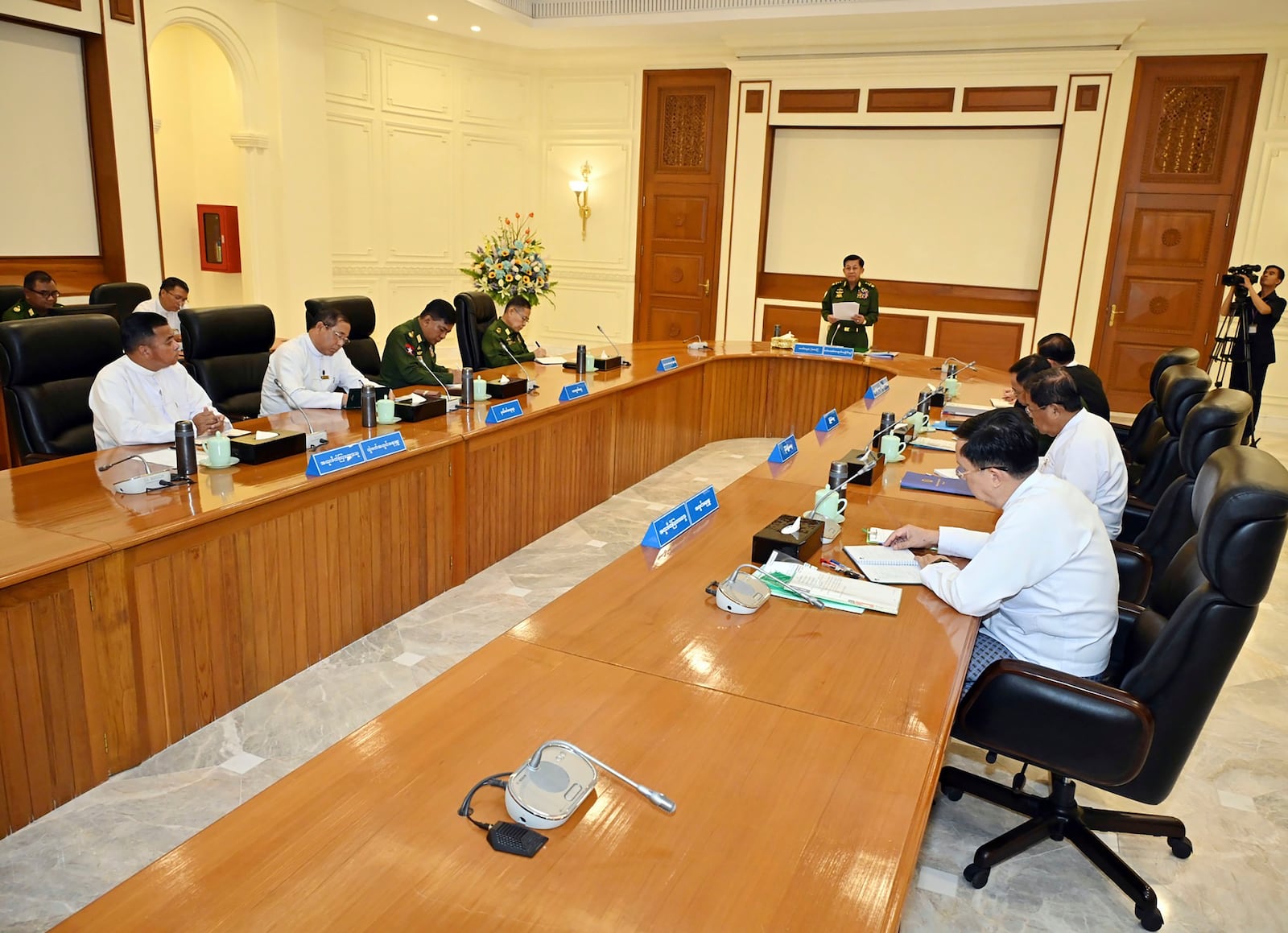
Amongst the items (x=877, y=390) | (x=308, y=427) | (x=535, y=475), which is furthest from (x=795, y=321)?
(x=308, y=427)

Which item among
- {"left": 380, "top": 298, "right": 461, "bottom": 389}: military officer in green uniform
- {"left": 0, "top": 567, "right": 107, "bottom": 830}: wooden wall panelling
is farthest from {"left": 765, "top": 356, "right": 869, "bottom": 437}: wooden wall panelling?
{"left": 0, "top": 567, "right": 107, "bottom": 830}: wooden wall panelling

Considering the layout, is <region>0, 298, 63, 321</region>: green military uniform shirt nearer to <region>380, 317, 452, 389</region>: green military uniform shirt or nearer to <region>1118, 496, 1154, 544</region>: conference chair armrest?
<region>380, 317, 452, 389</region>: green military uniform shirt

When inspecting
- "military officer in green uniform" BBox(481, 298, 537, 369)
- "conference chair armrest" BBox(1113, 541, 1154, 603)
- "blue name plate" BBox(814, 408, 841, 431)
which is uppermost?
"military officer in green uniform" BBox(481, 298, 537, 369)

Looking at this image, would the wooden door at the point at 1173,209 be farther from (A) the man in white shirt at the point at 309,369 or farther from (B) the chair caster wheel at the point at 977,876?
(B) the chair caster wheel at the point at 977,876

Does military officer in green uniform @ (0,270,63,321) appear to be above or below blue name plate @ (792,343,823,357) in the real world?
above

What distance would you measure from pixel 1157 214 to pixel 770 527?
6715 mm

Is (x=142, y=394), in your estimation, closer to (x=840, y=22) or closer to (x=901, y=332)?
(x=840, y=22)

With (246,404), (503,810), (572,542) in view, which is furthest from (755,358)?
(503,810)

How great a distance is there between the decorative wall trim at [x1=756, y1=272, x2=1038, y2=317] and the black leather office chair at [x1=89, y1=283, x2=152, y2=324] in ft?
17.4

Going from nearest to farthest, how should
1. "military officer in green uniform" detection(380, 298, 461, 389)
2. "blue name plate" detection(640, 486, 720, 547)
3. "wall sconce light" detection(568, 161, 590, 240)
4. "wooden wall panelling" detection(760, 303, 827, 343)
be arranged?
"blue name plate" detection(640, 486, 720, 547) < "military officer in green uniform" detection(380, 298, 461, 389) < "wooden wall panelling" detection(760, 303, 827, 343) < "wall sconce light" detection(568, 161, 590, 240)

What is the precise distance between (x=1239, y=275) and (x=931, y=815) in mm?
5774

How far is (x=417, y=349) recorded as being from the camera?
4.57m

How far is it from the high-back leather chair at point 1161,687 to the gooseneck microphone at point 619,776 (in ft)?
3.03

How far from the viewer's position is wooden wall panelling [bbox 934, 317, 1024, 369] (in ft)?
25.9
